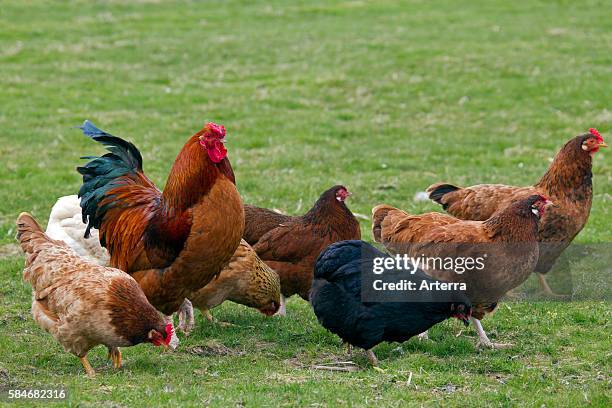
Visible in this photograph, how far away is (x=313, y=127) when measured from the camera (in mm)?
17812

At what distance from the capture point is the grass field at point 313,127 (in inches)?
311

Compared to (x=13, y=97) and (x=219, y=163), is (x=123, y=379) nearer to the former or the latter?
(x=219, y=163)

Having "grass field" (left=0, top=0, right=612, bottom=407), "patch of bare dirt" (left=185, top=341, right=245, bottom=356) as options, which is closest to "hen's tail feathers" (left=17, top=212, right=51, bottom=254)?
"grass field" (left=0, top=0, right=612, bottom=407)

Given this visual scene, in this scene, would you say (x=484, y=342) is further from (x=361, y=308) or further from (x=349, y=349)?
(x=361, y=308)

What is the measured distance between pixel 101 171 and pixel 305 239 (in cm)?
224

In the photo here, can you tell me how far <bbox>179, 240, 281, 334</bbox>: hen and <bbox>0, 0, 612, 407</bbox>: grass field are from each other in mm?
227

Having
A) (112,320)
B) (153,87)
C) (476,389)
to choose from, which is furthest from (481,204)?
(153,87)

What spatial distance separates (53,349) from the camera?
8805 millimetres

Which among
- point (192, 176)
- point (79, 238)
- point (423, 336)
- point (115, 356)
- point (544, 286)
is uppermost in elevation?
point (192, 176)

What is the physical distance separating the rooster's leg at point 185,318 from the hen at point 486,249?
7.52ft

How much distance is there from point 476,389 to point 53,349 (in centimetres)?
393

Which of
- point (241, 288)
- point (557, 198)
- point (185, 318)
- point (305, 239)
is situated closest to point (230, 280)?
point (241, 288)

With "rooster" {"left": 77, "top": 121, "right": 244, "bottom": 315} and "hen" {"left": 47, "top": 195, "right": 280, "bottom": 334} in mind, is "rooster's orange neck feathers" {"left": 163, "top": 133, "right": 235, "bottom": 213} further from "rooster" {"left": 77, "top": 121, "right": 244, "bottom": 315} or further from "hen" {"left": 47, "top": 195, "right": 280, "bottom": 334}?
"hen" {"left": 47, "top": 195, "right": 280, "bottom": 334}

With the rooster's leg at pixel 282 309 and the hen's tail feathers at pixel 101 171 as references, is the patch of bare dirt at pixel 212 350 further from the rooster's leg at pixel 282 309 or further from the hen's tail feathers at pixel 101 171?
the hen's tail feathers at pixel 101 171
